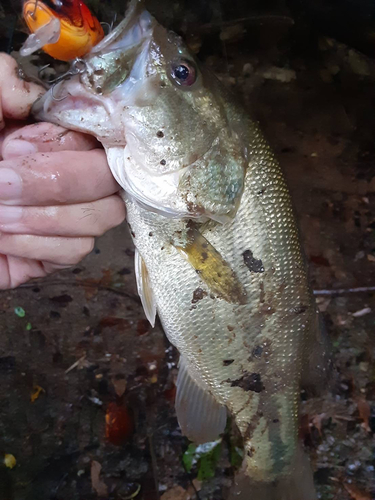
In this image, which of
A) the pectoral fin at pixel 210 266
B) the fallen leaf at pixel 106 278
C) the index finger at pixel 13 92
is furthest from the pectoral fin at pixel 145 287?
the fallen leaf at pixel 106 278

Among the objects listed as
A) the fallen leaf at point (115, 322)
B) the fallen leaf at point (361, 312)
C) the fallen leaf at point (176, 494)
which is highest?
the fallen leaf at point (115, 322)

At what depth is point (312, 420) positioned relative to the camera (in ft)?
7.58

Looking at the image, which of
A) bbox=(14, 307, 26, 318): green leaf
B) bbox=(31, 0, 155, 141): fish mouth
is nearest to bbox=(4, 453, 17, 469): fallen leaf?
bbox=(14, 307, 26, 318): green leaf

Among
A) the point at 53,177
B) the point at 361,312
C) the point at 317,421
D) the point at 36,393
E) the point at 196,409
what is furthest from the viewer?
the point at 361,312

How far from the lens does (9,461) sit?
6.38 feet

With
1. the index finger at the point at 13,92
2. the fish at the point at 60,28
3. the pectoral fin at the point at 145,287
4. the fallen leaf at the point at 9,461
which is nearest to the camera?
the fish at the point at 60,28

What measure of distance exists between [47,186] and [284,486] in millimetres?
1591

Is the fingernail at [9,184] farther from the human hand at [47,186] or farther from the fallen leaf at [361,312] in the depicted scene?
the fallen leaf at [361,312]

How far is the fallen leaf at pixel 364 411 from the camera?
7.56ft

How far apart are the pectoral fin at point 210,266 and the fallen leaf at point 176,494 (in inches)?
61.5

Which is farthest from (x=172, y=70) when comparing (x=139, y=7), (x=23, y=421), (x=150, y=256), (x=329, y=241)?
(x=23, y=421)

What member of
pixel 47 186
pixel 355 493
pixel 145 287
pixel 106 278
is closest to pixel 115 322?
pixel 106 278

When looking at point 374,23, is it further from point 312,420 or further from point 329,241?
point 312,420

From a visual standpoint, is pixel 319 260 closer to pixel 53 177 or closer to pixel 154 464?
pixel 154 464
